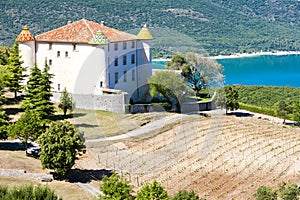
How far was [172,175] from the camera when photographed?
2681cm

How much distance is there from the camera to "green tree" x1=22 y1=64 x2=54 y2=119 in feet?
101

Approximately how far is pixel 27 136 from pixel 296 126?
22598 mm

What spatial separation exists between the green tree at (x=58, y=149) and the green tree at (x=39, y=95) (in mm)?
5253

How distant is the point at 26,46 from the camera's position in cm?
3875

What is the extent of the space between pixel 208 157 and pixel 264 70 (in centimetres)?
8642

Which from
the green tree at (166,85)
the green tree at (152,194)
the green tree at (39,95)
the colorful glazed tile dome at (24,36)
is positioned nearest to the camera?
the green tree at (152,194)

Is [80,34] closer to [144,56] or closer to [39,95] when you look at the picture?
[144,56]

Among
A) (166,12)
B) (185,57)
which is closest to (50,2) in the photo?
(166,12)

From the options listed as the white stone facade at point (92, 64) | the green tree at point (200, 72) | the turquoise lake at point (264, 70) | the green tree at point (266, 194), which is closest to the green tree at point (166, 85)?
the white stone facade at point (92, 64)

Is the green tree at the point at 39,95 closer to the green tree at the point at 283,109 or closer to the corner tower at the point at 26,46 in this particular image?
the corner tower at the point at 26,46

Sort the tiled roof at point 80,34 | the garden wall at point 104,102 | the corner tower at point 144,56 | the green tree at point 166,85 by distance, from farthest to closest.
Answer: the corner tower at point 144,56
the green tree at point 166,85
the tiled roof at point 80,34
the garden wall at point 104,102

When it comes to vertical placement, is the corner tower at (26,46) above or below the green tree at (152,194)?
above

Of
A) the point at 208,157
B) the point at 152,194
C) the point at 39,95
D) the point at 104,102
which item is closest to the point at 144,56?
the point at 104,102

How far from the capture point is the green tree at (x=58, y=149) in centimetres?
2495
